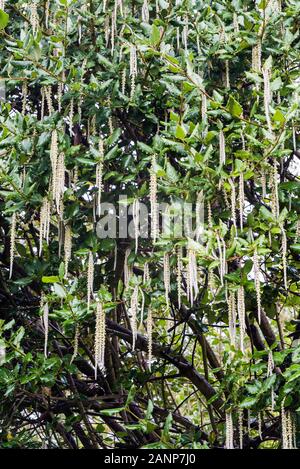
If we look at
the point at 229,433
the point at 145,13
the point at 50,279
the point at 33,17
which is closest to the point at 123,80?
the point at 145,13

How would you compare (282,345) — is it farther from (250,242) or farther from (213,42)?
(213,42)

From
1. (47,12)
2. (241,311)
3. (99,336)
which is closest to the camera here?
(241,311)

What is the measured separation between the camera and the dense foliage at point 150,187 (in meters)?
3.30

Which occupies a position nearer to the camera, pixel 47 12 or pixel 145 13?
pixel 145 13

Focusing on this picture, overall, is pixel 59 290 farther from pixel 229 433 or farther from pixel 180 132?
pixel 229 433

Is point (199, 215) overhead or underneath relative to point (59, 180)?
underneath

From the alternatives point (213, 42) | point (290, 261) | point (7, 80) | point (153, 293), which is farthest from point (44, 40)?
point (290, 261)

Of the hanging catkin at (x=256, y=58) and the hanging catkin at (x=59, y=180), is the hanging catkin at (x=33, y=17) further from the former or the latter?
the hanging catkin at (x=256, y=58)

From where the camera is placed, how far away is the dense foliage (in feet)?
10.8

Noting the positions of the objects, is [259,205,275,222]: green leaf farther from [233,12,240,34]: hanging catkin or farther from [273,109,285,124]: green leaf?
[233,12,240,34]: hanging catkin

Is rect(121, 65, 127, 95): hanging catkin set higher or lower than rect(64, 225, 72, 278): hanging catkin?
higher

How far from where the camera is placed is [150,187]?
130 inches

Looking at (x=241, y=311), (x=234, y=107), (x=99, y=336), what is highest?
(x=234, y=107)

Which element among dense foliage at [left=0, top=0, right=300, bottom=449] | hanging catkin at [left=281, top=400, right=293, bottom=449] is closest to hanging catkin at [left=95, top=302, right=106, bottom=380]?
dense foliage at [left=0, top=0, right=300, bottom=449]
